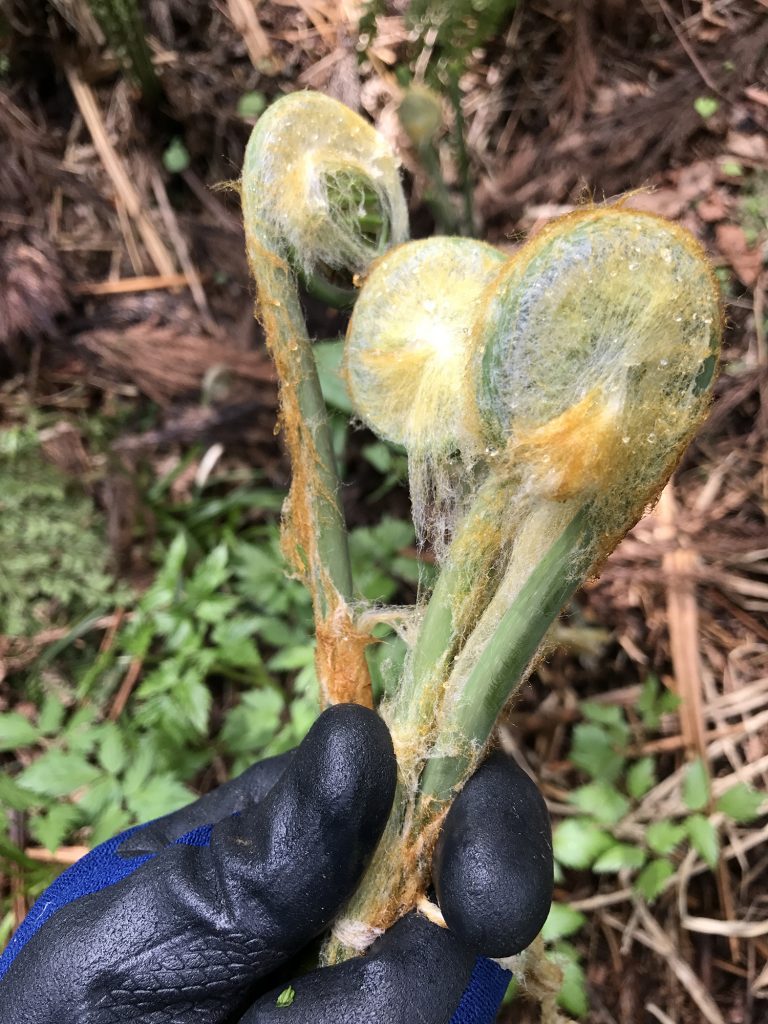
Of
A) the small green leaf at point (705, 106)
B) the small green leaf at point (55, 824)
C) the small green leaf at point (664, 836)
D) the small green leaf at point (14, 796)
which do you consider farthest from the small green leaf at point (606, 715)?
the small green leaf at point (705, 106)

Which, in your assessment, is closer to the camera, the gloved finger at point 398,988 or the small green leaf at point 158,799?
the gloved finger at point 398,988

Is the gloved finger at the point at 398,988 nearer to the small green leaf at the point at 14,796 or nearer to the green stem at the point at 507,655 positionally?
the green stem at the point at 507,655

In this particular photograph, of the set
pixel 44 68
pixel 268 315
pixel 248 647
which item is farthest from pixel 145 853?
pixel 44 68

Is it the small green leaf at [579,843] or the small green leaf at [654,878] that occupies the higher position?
A: the small green leaf at [579,843]

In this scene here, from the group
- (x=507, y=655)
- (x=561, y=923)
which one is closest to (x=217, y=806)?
(x=507, y=655)

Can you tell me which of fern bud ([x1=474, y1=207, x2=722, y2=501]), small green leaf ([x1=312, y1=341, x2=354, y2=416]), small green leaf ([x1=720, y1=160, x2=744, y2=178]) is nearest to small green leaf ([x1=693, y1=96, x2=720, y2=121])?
small green leaf ([x1=720, y1=160, x2=744, y2=178])

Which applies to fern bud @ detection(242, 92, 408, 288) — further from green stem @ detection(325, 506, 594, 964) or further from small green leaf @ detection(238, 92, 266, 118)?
small green leaf @ detection(238, 92, 266, 118)
